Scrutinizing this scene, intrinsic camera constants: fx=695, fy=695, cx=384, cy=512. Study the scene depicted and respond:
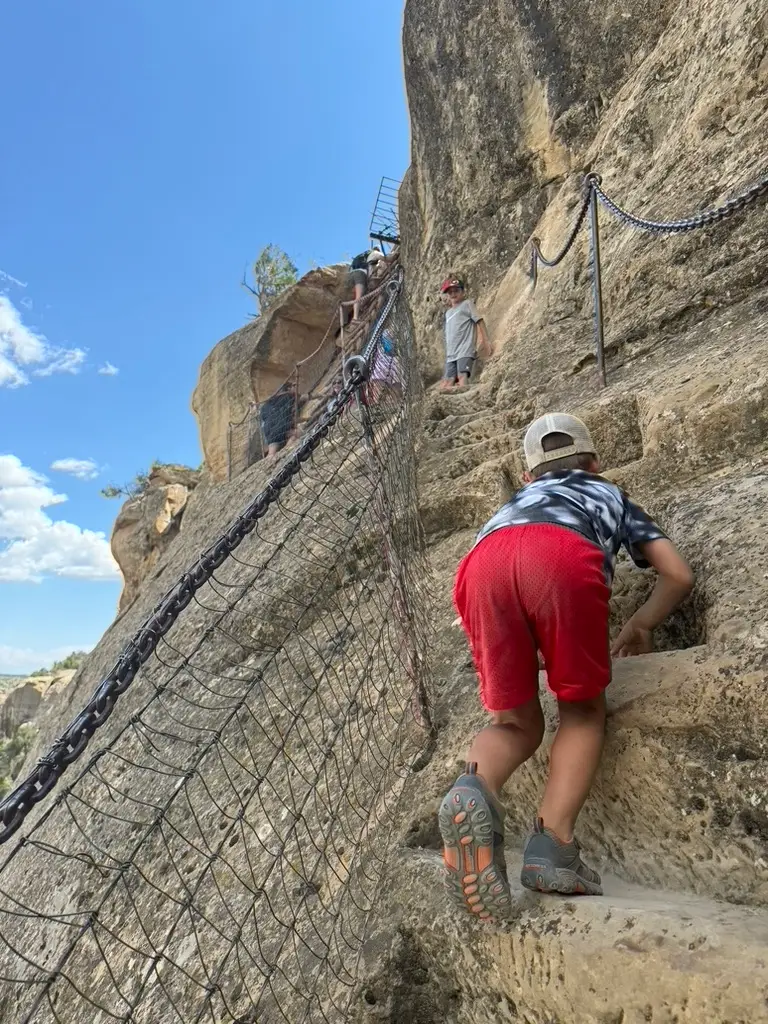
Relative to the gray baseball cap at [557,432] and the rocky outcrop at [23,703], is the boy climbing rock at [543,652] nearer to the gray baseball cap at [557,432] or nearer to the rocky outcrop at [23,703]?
the gray baseball cap at [557,432]

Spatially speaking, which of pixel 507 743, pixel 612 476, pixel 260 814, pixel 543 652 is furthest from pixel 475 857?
pixel 612 476

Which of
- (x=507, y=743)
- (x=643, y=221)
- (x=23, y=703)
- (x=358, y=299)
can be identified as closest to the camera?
(x=507, y=743)

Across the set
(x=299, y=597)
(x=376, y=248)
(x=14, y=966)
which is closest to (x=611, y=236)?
(x=299, y=597)

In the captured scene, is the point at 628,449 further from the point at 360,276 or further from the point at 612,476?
the point at 360,276

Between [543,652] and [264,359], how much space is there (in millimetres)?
13751

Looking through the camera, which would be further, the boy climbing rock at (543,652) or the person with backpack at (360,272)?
the person with backpack at (360,272)

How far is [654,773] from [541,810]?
334 millimetres

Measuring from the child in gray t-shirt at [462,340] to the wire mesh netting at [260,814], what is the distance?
1.51m

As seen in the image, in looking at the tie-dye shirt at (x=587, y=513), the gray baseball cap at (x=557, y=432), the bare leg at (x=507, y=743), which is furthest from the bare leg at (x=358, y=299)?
the bare leg at (x=507, y=743)

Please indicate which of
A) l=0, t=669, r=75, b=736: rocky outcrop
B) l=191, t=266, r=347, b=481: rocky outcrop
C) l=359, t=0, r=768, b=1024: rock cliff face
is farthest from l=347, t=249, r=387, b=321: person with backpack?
l=0, t=669, r=75, b=736: rocky outcrop

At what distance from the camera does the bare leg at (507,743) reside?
6.03 feet

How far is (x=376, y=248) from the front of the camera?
1733 centimetres

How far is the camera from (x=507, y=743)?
188 centimetres

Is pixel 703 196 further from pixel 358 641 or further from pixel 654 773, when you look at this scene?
pixel 654 773
